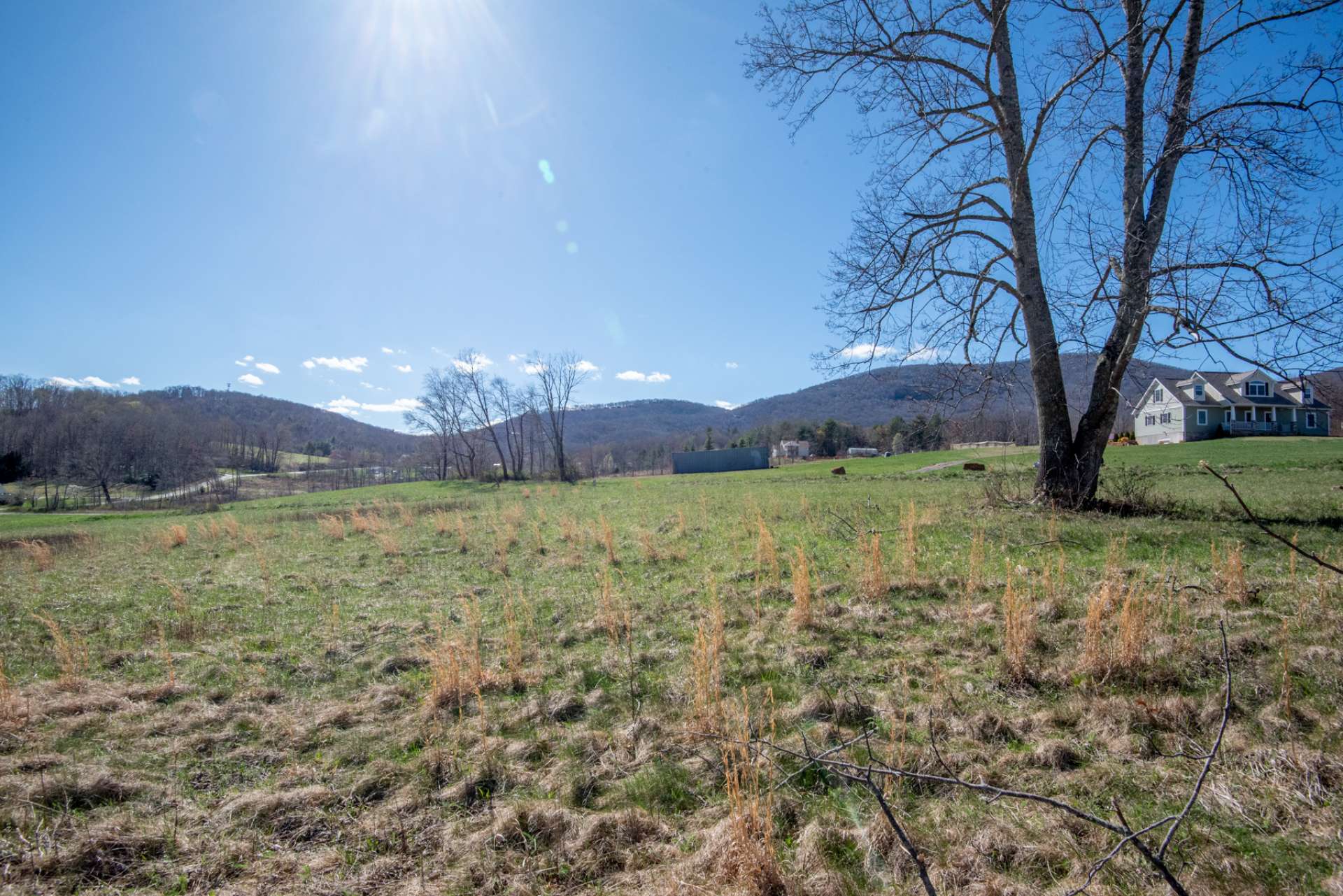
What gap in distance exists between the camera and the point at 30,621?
8.26 m

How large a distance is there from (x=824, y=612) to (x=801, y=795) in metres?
3.17

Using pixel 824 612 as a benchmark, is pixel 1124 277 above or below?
above

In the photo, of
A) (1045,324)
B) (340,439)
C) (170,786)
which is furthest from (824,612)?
(340,439)

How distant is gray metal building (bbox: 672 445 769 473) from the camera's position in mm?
69375

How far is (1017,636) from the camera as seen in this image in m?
4.44

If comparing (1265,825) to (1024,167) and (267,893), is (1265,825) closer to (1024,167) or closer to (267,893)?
(267,893)

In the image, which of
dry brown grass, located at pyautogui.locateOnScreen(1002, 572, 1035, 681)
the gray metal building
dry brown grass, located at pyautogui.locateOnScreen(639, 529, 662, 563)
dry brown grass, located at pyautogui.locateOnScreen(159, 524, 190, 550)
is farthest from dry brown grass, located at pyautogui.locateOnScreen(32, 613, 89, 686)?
the gray metal building

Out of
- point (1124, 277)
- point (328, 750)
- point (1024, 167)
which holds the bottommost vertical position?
point (328, 750)

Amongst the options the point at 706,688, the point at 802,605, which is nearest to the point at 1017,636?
the point at 802,605

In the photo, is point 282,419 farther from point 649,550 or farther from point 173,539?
point 649,550

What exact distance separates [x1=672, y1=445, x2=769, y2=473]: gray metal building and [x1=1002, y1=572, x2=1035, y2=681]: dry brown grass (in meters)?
63.2

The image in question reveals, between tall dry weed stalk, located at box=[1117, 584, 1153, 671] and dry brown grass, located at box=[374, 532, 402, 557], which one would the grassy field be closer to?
tall dry weed stalk, located at box=[1117, 584, 1153, 671]

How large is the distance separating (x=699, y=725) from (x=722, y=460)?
67071 mm

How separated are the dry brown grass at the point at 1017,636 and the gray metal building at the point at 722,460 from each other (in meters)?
63.2
